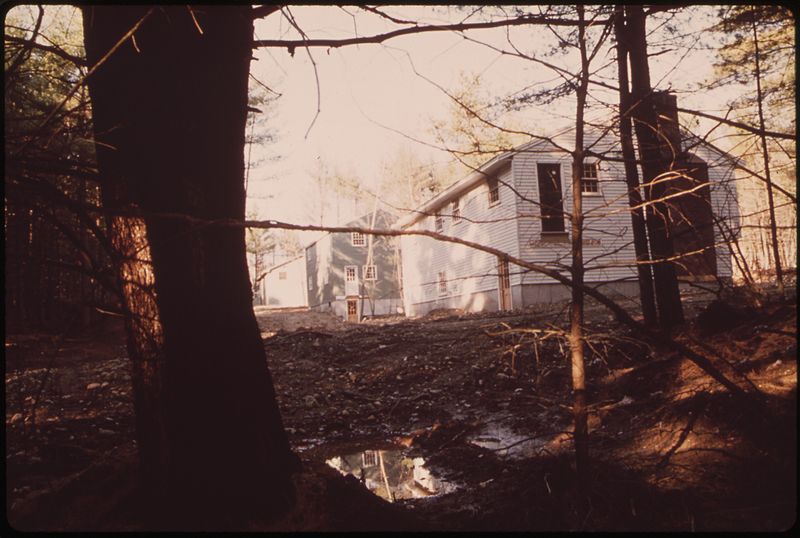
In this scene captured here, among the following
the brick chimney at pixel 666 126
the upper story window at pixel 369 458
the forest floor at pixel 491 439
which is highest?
the brick chimney at pixel 666 126

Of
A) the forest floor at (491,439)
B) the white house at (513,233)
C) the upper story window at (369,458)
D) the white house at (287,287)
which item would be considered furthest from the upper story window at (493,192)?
the white house at (287,287)

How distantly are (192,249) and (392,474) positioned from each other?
10.5ft

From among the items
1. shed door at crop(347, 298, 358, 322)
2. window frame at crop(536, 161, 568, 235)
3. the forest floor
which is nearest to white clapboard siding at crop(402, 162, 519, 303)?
window frame at crop(536, 161, 568, 235)

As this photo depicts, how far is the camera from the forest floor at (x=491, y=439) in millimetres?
2588

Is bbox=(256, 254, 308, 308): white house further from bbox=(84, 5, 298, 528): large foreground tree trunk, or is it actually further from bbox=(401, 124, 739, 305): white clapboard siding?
bbox=(84, 5, 298, 528): large foreground tree trunk

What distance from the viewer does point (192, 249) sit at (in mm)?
2393

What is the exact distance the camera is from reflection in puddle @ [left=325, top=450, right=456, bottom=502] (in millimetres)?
4137

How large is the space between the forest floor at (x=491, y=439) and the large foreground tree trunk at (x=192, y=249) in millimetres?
341

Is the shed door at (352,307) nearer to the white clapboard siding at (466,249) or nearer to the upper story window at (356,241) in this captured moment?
the upper story window at (356,241)

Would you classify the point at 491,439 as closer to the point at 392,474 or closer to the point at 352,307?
the point at 392,474

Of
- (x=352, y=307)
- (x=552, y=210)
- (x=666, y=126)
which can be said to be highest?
(x=666, y=126)

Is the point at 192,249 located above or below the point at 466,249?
below

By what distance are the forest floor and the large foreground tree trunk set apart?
0.34 meters

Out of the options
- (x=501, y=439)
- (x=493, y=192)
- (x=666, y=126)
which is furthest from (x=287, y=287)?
(x=666, y=126)
